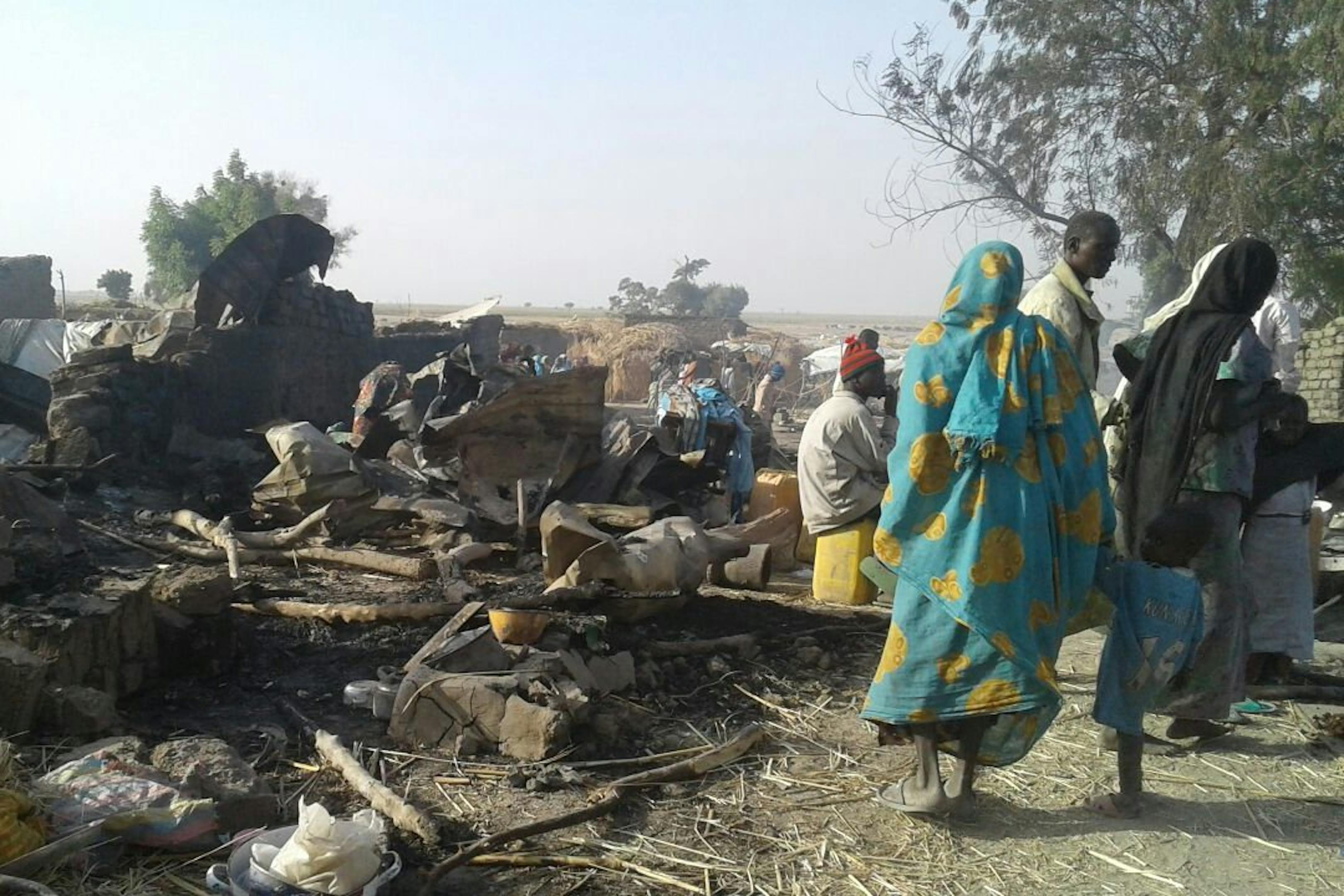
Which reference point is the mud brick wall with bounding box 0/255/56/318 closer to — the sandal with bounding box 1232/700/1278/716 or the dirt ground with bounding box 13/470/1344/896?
the dirt ground with bounding box 13/470/1344/896

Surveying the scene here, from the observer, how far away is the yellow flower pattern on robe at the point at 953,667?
3.35 metres

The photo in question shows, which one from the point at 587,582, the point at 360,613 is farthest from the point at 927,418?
the point at 360,613

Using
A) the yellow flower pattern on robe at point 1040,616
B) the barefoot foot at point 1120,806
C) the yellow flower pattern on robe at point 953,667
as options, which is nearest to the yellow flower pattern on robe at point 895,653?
the yellow flower pattern on robe at point 953,667

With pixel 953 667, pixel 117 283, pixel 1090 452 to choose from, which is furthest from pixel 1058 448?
pixel 117 283

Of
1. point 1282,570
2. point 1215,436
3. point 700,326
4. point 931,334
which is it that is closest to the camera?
point 931,334

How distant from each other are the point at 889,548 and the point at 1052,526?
501 millimetres

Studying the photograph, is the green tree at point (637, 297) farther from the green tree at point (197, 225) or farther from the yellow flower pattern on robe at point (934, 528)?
the yellow flower pattern on robe at point (934, 528)

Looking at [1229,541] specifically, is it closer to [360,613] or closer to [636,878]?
[636,878]

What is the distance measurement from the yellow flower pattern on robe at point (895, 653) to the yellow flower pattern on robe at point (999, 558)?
0.99 ft

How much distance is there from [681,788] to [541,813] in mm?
538

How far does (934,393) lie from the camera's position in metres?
3.48

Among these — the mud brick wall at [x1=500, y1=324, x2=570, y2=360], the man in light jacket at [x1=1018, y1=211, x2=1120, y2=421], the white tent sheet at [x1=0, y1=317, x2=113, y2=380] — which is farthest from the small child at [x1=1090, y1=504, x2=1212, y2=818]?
the mud brick wall at [x1=500, y1=324, x2=570, y2=360]

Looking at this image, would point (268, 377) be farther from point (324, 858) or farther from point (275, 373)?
point (324, 858)

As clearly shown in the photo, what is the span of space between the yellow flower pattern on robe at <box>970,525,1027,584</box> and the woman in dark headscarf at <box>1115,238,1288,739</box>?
1337 millimetres
